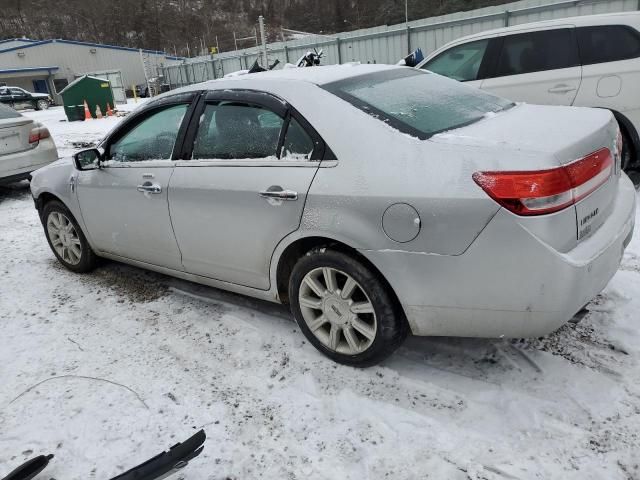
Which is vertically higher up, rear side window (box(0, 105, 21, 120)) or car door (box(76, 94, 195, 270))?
rear side window (box(0, 105, 21, 120))

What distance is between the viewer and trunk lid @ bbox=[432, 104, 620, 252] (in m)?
→ 2.09

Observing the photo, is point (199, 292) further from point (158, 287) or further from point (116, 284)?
point (116, 284)

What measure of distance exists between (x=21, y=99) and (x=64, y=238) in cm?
3426

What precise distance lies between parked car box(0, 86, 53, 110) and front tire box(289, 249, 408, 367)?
34.2 metres

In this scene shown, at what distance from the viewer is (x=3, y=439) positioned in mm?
2467

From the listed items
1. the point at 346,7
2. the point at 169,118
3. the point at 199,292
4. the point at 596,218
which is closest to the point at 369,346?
the point at 596,218

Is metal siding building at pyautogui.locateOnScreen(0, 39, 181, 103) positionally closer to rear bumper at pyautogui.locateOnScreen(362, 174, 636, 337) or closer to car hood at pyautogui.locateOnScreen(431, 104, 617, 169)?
car hood at pyautogui.locateOnScreen(431, 104, 617, 169)

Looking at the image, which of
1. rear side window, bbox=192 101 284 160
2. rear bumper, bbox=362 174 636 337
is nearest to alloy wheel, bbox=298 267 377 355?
rear bumper, bbox=362 174 636 337

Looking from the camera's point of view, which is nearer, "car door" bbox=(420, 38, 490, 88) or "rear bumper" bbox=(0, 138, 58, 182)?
"car door" bbox=(420, 38, 490, 88)

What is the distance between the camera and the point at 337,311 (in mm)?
2721

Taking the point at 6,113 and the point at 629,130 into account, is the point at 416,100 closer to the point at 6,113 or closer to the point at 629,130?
the point at 629,130

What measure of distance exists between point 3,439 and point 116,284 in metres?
1.85

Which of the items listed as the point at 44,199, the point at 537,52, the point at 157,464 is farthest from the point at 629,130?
the point at 44,199

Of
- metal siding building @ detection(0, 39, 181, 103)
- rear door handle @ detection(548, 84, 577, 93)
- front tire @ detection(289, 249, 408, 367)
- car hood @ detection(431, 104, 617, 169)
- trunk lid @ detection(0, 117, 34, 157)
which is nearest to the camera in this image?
car hood @ detection(431, 104, 617, 169)
